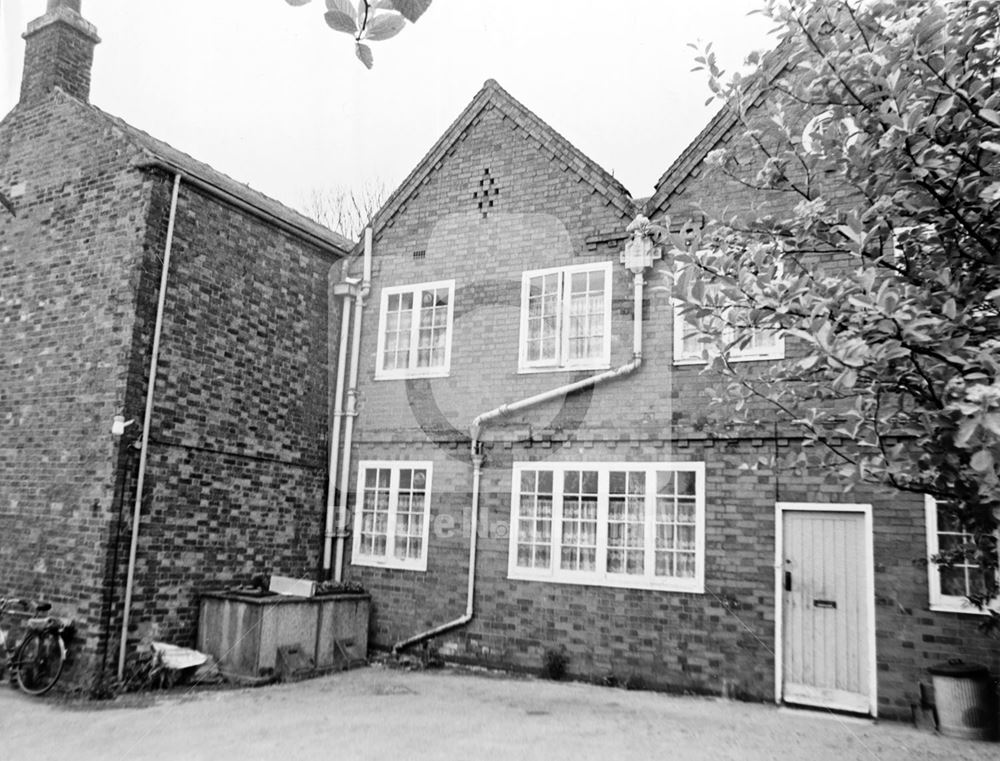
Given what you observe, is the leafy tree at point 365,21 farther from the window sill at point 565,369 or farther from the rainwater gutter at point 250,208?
the rainwater gutter at point 250,208

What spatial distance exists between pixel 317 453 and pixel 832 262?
26.0ft

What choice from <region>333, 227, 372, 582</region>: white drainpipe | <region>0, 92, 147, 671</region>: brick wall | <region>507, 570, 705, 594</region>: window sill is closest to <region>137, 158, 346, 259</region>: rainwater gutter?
<region>0, 92, 147, 671</region>: brick wall

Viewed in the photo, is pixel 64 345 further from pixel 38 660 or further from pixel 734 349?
pixel 734 349

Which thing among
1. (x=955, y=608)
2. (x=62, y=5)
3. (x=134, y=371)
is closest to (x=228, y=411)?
(x=134, y=371)

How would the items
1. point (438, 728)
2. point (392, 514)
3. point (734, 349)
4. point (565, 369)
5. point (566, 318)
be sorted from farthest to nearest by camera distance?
1. point (392, 514)
2. point (566, 318)
3. point (565, 369)
4. point (734, 349)
5. point (438, 728)

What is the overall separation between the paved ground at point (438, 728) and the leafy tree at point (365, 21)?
21.7 ft

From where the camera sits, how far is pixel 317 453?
12.5m

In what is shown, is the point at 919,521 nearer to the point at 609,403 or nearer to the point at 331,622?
the point at 609,403

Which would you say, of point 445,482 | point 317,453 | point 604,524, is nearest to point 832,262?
point 604,524

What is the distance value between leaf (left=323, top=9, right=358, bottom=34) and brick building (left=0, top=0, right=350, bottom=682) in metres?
9.01

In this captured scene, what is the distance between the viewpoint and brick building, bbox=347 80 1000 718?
918 centimetres

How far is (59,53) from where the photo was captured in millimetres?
11648

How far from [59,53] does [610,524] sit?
10.4m

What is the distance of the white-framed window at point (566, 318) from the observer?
36.4 ft
